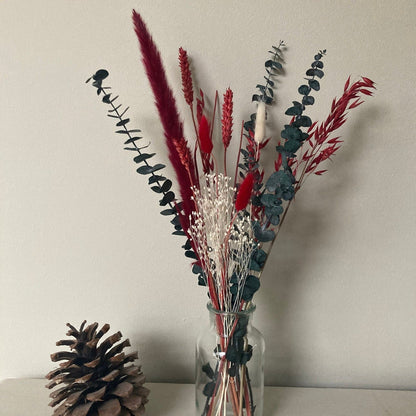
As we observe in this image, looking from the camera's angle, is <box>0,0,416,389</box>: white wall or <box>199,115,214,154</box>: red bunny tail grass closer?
<box>199,115,214,154</box>: red bunny tail grass

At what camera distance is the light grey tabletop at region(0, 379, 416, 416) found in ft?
2.67

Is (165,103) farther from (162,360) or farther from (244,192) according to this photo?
(162,360)

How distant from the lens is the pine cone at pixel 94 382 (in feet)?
2.37

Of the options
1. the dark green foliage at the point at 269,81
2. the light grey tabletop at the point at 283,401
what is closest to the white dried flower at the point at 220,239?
the dark green foliage at the point at 269,81

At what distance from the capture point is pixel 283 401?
0.85m

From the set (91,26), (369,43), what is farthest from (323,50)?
(91,26)

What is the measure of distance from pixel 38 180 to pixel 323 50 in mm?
609

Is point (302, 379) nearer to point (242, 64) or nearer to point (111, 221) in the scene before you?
point (111, 221)

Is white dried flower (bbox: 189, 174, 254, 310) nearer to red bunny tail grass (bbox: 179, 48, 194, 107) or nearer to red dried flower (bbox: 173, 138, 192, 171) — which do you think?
red dried flower (bbox: 173, 138, 192, 171)

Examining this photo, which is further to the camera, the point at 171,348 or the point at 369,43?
the point at 171,348

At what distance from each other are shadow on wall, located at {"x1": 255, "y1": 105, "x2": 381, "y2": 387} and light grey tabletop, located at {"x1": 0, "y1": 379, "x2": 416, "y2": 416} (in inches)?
2.2

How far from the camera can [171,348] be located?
0.92 meters

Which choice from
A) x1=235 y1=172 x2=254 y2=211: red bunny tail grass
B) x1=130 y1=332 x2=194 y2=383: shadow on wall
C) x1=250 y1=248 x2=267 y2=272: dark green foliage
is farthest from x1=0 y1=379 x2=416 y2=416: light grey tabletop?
x1=235 y1=172 x2=254 y2=211: red bunny tail grass

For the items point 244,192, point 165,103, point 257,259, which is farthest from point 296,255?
point 165,103
